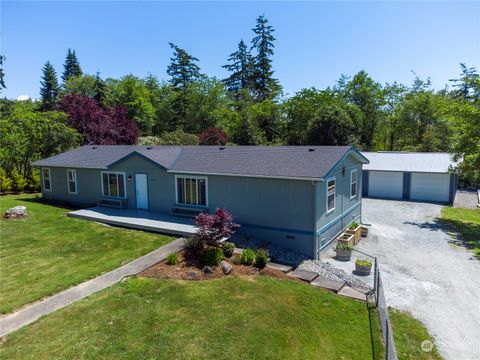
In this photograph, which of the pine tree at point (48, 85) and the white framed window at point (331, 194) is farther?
the pine tree at point (48, 85)

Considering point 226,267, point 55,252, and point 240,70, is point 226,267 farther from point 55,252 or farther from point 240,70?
point 240,70

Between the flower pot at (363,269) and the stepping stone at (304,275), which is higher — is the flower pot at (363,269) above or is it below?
below

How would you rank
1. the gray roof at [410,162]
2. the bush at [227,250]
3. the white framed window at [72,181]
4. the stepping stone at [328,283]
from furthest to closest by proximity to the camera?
the gray roof at [410,162] < the white framed window at [72,181] < the bush at [227,250] < the stepping stone at [328,283]

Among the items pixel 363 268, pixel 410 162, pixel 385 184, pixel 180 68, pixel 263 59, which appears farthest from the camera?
pixel 180 68

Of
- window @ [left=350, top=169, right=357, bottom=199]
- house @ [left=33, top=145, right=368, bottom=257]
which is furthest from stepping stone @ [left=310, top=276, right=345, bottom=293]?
window @ [left=350, top=169, right=357, bottom=199]

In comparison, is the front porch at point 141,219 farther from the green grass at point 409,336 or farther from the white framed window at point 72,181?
the green grass at point 409,336

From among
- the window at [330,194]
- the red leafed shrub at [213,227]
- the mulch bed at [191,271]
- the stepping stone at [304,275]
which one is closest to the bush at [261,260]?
the mulch bed at [191,271]

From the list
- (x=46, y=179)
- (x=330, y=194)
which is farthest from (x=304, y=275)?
(x=46, y=179)
